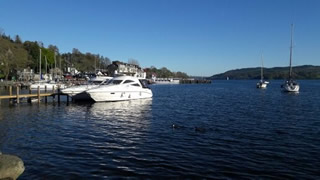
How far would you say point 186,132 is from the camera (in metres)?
19.1

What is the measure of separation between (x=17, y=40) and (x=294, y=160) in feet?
488

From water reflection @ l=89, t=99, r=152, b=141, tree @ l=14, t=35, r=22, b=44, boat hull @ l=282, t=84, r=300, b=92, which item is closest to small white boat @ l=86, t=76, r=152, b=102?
water reflection @ l=89, t=99, r=152, b=141

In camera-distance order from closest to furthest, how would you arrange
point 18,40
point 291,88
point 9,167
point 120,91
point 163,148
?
point 9,167, point 163,148, point 120,91, point 291,88, point 18,40

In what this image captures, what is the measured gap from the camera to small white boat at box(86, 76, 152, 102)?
38281 millimetres

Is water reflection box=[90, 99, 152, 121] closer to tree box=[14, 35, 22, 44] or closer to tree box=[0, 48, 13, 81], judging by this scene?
tree box=[0, 48, 13, 81]

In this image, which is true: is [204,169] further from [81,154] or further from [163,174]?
[81,154]

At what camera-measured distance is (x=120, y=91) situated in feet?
133

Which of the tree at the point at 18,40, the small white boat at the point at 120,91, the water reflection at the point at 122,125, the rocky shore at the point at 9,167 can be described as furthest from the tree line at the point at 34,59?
the rocky shore at the point at 9,167

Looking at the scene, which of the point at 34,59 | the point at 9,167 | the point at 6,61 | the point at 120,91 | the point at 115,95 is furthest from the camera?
the point at 34,59

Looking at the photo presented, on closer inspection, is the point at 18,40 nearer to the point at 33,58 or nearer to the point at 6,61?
the point at 33,58

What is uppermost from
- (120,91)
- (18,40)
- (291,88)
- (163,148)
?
(18,40)

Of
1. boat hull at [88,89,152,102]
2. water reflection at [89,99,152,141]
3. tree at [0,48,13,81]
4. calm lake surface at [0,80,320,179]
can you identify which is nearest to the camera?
calm lake surface at [0,80,320,179]

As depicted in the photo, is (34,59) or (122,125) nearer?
(122,125)

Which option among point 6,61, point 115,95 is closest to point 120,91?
point 115,95
